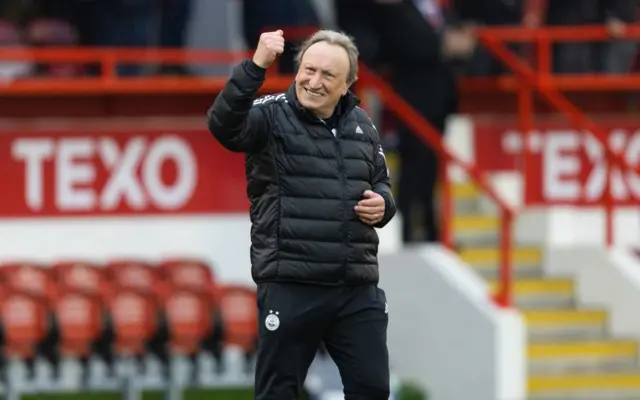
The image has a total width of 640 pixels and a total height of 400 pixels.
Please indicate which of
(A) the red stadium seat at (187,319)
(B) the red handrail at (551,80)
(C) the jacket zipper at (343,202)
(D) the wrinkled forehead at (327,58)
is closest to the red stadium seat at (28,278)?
(A) the red stadium seat at (187,319)

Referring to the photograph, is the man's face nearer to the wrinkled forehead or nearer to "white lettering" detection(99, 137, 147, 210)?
the wrinkled forehead

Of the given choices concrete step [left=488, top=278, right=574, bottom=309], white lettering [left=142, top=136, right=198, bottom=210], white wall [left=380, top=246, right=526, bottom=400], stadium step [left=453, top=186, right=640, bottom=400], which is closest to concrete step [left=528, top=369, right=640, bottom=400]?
stadium step [left=453, top=186, right=640, bottom=400]

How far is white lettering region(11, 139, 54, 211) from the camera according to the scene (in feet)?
43.9

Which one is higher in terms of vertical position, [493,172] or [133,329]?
[493,172]

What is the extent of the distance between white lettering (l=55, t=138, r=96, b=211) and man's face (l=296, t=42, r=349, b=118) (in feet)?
20.8

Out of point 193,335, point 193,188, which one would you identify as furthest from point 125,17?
point 193,335

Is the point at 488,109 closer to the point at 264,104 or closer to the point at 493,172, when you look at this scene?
the point at 493,172

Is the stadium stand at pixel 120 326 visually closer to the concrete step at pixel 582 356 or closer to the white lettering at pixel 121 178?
the white lettering at pixel 121 178

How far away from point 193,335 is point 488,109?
13.1 feet

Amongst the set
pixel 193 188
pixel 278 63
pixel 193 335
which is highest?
pixel 278 63

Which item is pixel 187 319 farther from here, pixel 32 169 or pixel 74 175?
pixel 32 169

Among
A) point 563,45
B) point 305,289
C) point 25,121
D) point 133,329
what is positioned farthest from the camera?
point 563,45

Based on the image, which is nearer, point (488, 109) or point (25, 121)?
point (25, 121)

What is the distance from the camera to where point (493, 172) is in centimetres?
1488
